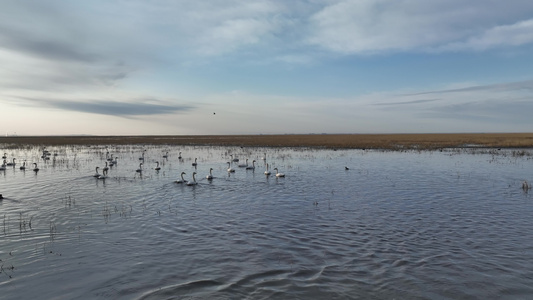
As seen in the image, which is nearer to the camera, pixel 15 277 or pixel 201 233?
pixel 15 277

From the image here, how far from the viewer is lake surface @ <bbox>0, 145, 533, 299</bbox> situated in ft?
25.1

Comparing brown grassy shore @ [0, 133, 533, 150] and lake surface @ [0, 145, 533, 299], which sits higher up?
brown grassy shore @ [0, 133, 533, 150]

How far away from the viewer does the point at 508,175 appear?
24.5m

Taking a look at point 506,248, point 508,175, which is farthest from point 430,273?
point 508,175

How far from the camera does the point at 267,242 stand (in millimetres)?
10555

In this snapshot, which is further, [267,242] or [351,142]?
[351,142]

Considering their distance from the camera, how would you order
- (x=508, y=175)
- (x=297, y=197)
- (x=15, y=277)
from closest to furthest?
(x=15, y=277) → (x=297, y=197) → (x=508, y=175)

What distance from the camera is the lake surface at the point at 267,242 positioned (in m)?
7.64

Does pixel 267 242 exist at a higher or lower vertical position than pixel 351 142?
lower

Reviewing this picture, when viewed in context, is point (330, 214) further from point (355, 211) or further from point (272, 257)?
point (272, 257)

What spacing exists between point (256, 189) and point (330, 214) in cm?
692

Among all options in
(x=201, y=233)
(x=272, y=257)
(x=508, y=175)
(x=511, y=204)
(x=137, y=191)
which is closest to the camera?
(x=272, y=257)

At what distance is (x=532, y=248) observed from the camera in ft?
32.3

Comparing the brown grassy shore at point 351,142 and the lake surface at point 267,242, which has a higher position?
the brown grassy shore at point 351,142
